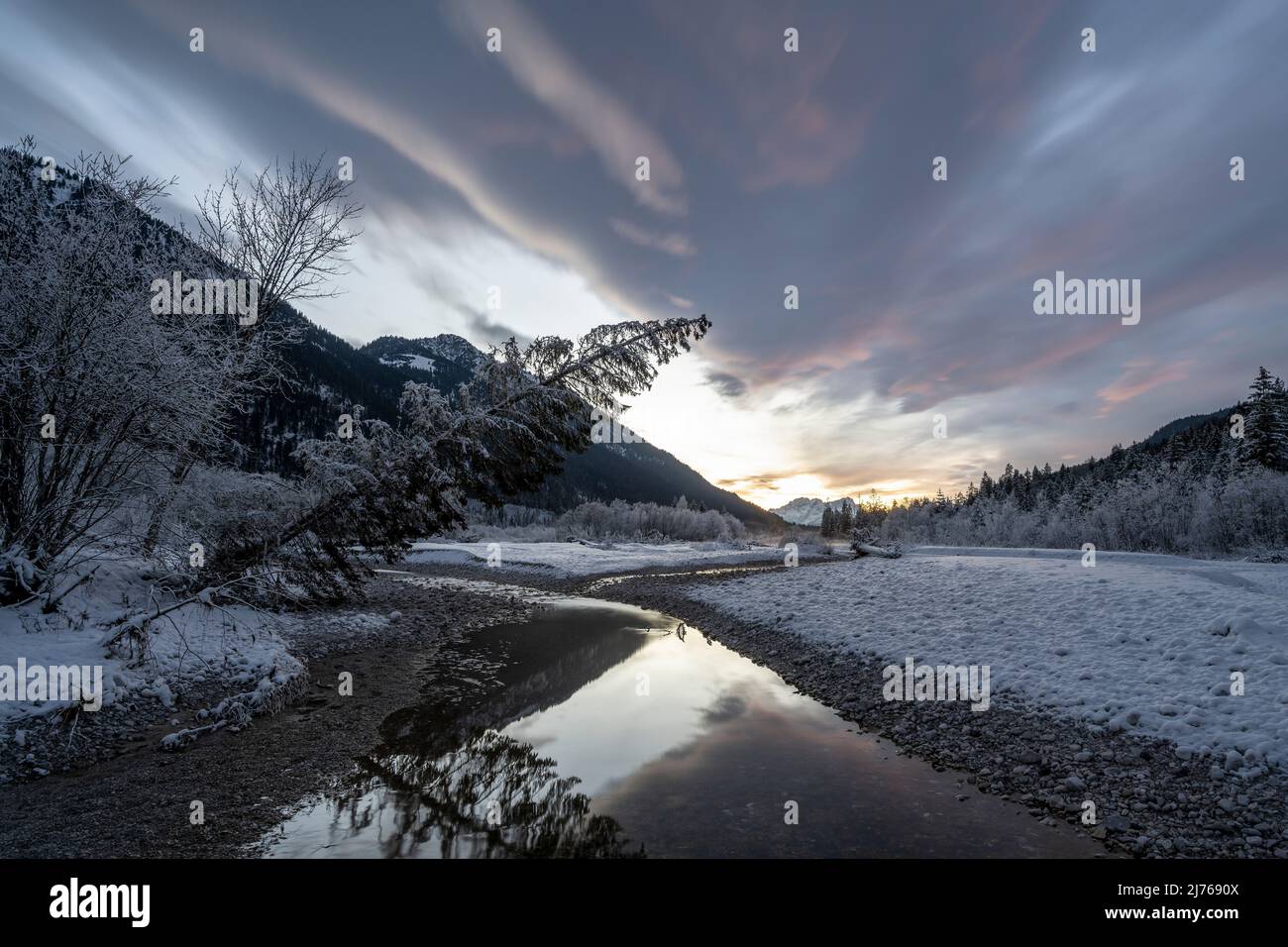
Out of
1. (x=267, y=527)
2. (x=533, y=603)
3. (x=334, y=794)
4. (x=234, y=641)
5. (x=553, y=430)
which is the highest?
(x=553, y=430)

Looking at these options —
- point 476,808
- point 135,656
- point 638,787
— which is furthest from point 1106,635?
point 135,656

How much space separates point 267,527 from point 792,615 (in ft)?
56.8

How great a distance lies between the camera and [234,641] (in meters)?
11.2

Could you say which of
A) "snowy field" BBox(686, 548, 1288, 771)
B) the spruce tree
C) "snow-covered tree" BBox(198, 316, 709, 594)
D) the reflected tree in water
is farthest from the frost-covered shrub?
the reflected tree in water

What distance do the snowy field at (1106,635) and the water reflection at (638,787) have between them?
3.69 metres

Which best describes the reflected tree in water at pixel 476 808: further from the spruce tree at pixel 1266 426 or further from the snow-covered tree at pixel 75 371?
the spruce tree at pixel 1266 426

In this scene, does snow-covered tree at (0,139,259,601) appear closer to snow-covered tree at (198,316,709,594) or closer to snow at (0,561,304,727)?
snow at (0,561,304,727)

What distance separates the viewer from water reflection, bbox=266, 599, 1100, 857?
234 inches

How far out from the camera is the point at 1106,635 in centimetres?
1238

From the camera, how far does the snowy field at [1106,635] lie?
8.40 meters

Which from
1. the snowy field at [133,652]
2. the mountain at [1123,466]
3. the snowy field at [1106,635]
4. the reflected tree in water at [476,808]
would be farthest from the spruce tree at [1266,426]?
the snowy field at [133,652]
